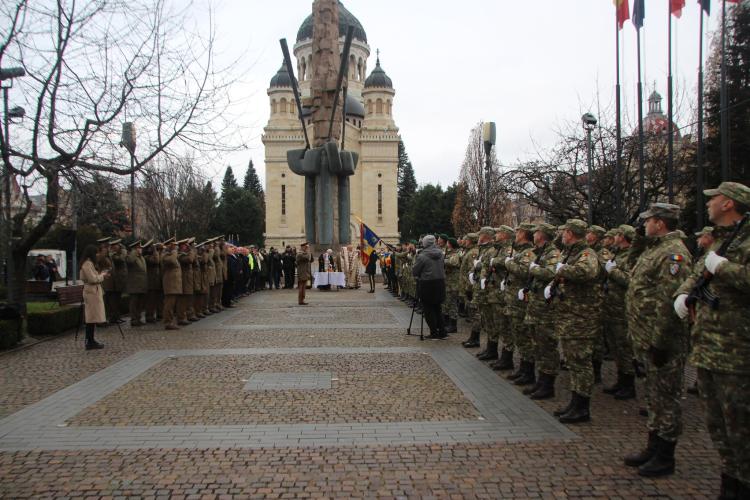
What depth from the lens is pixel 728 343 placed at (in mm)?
4176

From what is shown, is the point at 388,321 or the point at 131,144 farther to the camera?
the point at 388,321

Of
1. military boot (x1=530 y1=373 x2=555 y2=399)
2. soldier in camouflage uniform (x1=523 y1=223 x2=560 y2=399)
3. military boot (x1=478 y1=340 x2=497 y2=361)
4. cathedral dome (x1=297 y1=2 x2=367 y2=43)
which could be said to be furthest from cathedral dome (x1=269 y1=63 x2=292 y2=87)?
military boot (x1=530 y1=373 x2=555 y2=399)

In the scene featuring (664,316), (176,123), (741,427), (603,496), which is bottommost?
(603,496)

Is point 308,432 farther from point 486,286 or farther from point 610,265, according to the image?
point 610,265

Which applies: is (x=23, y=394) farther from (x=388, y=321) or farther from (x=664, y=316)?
(x=388, y=321)

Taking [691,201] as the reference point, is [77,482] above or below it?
below

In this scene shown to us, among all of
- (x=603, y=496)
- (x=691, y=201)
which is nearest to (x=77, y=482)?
(x=603, y=496)

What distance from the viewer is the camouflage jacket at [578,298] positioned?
6.61 meters

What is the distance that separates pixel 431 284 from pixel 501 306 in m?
3.04

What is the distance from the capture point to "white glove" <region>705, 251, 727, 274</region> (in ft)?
13.3

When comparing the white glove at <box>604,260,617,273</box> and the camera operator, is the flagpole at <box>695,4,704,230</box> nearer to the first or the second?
the camera operator

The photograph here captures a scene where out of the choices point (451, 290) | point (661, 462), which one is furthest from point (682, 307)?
point (451, 290)

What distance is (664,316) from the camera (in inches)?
199

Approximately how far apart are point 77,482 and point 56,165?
27.8 ft
